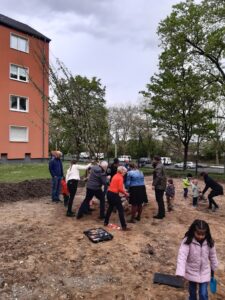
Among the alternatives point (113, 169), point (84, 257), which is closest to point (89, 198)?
point (113, 169)

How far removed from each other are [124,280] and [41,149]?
83.1 ft

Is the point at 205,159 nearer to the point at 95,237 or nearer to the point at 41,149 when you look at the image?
the point at 41,149

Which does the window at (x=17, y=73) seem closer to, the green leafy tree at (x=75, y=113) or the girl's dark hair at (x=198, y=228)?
the green leafy tree at (x=75, y=113)

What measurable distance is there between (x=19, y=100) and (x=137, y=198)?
22.2m

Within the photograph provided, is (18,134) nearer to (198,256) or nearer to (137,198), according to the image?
(137,198)

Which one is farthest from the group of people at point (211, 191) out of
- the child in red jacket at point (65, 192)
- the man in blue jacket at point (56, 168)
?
the man in blue jacket at point (56, 168)

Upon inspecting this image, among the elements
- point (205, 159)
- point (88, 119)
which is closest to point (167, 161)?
point (205, 159)

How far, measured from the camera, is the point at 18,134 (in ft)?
94.0

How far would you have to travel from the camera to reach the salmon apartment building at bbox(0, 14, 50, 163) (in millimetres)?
27484

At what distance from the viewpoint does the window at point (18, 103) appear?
28.3 meters

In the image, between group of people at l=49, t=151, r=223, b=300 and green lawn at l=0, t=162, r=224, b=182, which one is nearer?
group of people at l=49, t=151, r=223, b=300

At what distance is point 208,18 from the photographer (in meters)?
24.3

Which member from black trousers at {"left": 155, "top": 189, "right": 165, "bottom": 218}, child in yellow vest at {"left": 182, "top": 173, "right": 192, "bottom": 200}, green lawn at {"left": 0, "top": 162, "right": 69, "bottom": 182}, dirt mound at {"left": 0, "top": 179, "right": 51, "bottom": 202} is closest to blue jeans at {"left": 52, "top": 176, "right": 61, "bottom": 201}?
dirt mound at {"left": 0, "top": 179, "right": 51, "bottom": 202}

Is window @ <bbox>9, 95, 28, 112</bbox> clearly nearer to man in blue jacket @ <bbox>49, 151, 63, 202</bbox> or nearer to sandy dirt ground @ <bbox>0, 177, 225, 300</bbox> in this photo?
man in blue jacket @ <bbox>49, 151, 63, 202</bbox>
